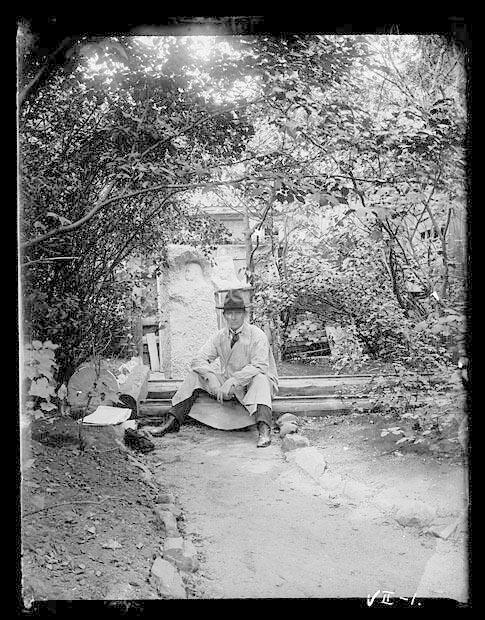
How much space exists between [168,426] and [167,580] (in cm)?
70

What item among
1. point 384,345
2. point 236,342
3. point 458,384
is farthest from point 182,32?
point 458,384

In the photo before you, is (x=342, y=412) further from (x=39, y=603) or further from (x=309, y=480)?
(x=39, y=603)

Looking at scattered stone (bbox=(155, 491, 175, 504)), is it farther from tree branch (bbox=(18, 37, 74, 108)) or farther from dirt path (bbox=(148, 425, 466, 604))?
tree branch (bbox=(18, 37, 74, 108))

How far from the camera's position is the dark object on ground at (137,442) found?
2.54 meters

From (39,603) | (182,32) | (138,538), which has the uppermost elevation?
(182,32)

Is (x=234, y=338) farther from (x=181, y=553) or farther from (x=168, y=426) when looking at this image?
(x=181, y=553)

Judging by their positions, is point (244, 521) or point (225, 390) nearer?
point (244, 521)

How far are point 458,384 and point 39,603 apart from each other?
2044mm

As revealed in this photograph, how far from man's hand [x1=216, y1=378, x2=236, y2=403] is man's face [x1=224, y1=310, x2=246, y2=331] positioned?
303 mm

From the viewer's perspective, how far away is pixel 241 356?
8.77 ft

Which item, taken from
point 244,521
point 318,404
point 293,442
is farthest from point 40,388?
point 318,404

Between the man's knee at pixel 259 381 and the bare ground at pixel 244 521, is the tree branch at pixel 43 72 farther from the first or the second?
the man's knee at pixel 259 381

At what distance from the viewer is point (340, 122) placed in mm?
2570

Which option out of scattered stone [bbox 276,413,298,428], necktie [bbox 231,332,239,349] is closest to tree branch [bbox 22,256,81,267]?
necktie [bbox 231,332,239,349]
